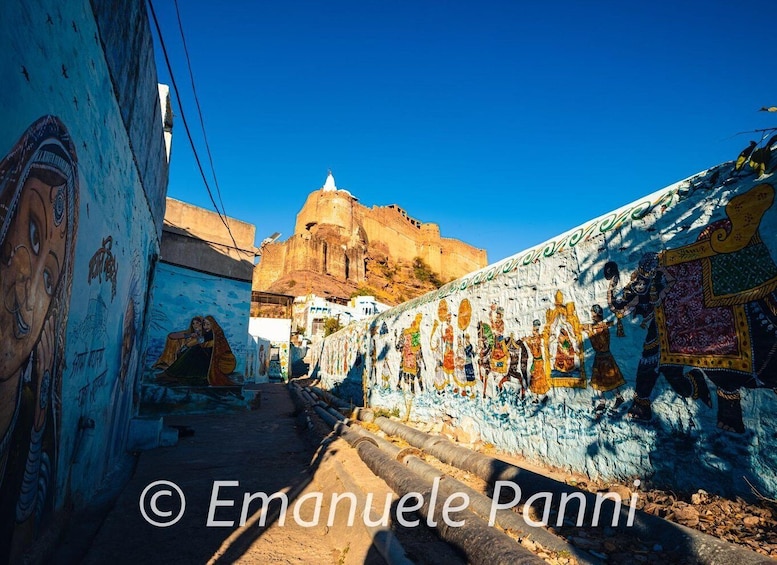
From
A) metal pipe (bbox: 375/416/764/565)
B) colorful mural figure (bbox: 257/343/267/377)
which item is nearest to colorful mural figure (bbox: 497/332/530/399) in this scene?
metal pipe (bbox: 375/416/764/565)

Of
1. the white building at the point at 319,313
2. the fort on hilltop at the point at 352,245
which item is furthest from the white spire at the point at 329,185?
the white building at the point at 319,313

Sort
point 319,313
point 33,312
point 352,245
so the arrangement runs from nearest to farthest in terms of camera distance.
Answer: point 33,312 → point 319,313 → point 352,245

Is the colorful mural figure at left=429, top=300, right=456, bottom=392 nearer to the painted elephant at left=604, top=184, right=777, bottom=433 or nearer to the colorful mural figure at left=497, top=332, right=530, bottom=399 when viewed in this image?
the colorful mural figure at left=497, top=332, right=530, bottom=399

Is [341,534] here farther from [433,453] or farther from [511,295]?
[511,295]

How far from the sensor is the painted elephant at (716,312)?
3033 millimetres

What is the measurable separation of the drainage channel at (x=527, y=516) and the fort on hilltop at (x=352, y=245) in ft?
151

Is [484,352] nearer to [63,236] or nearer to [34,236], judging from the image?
[63,236]

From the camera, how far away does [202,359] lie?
11.8 m

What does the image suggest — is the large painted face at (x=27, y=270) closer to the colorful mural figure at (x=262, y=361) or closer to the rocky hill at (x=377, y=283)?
the colorful mural figure at (x=262, y=361)

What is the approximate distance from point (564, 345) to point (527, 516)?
2.25m

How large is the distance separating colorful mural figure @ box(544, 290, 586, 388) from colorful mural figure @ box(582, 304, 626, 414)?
18 cm

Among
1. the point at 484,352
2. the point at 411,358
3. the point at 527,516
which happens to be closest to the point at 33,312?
the point at 527,516

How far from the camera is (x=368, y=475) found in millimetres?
4762

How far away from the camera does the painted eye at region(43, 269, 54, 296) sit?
2551mm
